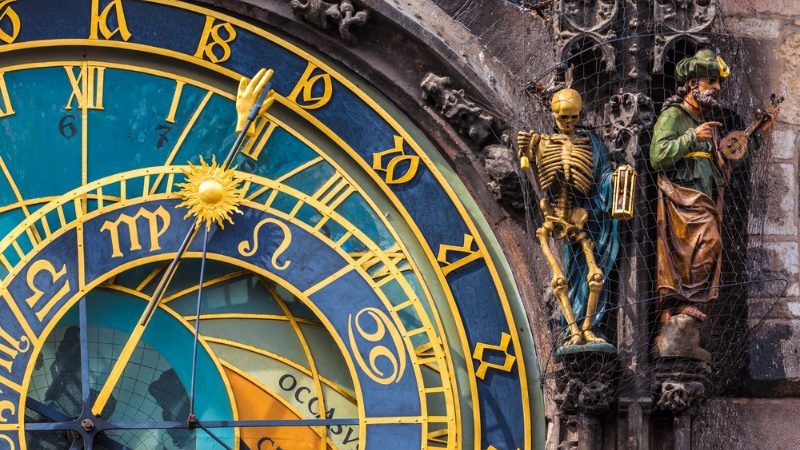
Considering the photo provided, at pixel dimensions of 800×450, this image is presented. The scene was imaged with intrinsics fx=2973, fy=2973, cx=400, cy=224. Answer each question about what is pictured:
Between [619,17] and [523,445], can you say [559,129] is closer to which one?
[619,17]

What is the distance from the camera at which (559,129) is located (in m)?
11.1

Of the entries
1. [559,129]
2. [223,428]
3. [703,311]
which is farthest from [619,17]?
[223,428]

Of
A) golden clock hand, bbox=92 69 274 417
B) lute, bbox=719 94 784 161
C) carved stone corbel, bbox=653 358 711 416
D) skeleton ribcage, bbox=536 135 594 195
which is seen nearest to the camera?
carved stone corbel, bbox=653 358 711 416

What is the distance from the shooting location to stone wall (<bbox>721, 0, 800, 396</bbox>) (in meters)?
11.2

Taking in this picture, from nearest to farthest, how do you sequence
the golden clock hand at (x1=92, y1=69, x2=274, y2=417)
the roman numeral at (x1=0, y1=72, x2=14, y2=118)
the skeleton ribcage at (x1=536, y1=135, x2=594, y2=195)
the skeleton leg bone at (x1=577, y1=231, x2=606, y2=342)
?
1. the skeleton leg bone at (x1=577, y1=231, x2=606, y2=342)
2. the skeleton ribcage at (x1=536, y1=135, x2=594, y2=195)
3. the golden clock hand at (x1=92, y1=69, x2=274, y2=417)
4. the roman numeral at (x1=0, y1=72, x2=14, y2=118)

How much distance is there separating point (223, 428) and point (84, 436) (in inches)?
20.8

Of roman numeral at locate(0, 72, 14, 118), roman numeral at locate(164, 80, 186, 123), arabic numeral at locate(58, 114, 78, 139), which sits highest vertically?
roman numeral at locate(164, 80, 186, 123)

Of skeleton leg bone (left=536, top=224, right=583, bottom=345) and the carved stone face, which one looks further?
the carved stone face

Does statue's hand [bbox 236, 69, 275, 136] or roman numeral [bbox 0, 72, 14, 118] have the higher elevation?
statue's hand [bbox 236, 69, 275, 136]

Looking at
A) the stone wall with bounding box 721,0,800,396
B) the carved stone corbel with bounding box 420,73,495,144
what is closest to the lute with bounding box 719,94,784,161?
the stone wall with bounding box 721,0,800,396

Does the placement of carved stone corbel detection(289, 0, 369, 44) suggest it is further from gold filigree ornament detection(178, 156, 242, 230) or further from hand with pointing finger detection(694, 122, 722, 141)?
hand with pointing finger detection(694, 122, 722, 141)

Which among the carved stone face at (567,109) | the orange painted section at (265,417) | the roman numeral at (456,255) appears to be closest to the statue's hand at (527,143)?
the carved stone face at (567,109)

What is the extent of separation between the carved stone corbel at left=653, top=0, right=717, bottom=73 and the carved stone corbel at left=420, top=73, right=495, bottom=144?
2.42ft

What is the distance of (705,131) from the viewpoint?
36.0 feet
